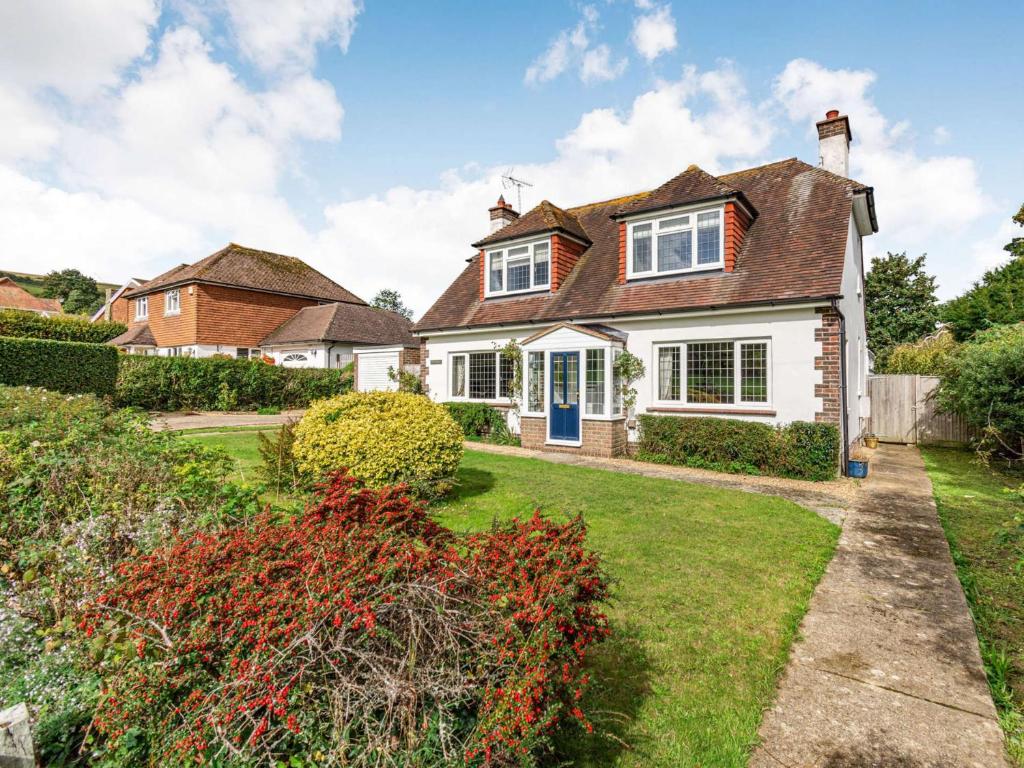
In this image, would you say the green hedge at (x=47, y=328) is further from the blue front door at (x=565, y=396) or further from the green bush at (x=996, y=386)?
the green bush at (x=996, y=386)

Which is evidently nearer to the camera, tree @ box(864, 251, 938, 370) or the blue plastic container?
the blue plastic container

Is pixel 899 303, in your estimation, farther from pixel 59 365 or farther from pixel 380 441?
pixel 59 365

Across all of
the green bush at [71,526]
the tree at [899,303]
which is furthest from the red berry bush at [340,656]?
the tree at [899,303]

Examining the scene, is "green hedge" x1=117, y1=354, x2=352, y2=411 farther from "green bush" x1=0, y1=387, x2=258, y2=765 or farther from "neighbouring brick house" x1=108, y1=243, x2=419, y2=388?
"green bush" x1=0, y1=387, x2=258, y2=765

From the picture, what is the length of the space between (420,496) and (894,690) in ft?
19.2

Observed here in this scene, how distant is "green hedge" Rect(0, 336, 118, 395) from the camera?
16406 millimetres

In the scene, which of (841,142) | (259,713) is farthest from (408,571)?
(841,142)

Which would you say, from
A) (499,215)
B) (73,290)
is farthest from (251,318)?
(73,290)

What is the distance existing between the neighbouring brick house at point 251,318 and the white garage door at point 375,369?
6.86 meters

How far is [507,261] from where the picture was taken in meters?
16.5

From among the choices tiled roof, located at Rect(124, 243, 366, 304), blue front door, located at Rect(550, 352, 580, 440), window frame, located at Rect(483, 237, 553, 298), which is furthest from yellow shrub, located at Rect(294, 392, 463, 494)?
tiled roof, located at Rect(124, 243, 366, 304)

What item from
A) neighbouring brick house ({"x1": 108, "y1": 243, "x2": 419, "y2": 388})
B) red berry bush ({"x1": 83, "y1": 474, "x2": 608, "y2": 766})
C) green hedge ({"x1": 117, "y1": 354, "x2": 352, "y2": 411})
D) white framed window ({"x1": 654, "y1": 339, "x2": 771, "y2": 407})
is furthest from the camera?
neighbouring brick house ({"x1": 108, "y1": 243, "x2": 419, "y2": 388})

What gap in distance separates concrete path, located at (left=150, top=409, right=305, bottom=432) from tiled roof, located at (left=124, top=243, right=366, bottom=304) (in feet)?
35.2

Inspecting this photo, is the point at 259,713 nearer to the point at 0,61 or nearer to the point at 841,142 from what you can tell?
the point at 0,61
